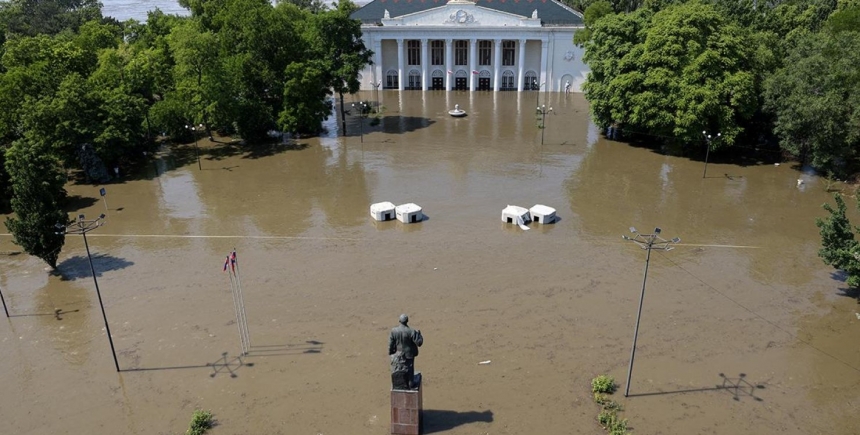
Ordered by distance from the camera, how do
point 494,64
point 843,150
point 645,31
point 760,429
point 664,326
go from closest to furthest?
point 760,429
point 664,326
point 843,150
point 645,31
point 494,64

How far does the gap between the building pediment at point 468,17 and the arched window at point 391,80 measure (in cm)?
657

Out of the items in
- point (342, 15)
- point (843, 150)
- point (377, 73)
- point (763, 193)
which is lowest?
point (763, 193)

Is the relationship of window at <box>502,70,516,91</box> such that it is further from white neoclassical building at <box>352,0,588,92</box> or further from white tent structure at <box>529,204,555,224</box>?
white tent structure at <box>529,204,555,224</box>

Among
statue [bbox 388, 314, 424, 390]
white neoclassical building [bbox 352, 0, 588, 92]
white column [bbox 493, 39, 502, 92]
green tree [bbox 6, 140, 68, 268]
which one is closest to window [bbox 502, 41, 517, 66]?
white neoclassical building [bbox 352, 0, 588, 92]

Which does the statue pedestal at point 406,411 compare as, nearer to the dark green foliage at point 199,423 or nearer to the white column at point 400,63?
the dark green foliage at point 199,423

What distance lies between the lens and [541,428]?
1522 centimetres

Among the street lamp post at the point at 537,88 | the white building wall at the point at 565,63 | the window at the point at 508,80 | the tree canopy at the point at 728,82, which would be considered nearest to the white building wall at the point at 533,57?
the street lamp post at the point at 537,88

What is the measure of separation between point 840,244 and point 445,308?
1430 centimetres

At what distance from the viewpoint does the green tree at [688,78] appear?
35.2 metres

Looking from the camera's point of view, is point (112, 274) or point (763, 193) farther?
point (763, 193)

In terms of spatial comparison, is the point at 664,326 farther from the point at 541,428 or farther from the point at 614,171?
the point at 614,171

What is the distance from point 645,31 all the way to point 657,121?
683 centimetres

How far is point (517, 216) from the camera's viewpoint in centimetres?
2766

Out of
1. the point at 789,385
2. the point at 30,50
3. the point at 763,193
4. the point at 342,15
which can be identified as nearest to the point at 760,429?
the point at 789,385
